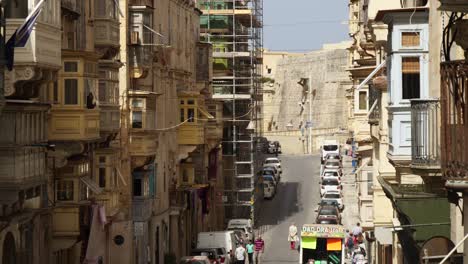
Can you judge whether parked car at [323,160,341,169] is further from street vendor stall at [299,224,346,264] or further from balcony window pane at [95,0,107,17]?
balcony window pane at [95,0,107,17]

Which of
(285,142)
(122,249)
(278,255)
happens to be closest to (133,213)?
(122,249)

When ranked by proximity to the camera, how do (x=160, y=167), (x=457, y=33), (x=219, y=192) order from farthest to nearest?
(x=219, y=192) → (x=160, y=167) → (x=457, y=33)

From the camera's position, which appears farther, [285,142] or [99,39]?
[285,142]

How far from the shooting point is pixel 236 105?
74.1 m

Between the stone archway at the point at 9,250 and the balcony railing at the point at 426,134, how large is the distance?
9.40 meters

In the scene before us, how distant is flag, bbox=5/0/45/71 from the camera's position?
22.7m

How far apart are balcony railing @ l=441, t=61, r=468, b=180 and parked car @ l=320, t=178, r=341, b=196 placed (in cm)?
6171

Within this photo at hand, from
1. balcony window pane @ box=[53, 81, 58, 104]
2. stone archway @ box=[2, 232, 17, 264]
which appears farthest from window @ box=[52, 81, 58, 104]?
stone archway @ box=[2, 232, 17, 264]

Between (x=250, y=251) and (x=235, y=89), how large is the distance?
786 inches

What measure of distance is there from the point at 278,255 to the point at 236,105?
1565 cm

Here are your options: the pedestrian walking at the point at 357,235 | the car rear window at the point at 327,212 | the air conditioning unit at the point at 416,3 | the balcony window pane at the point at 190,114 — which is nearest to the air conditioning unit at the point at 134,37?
the balcony window pane at the point at 190,114

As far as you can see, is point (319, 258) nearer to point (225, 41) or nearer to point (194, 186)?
→ point (194, 186)

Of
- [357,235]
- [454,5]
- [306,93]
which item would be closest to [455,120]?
[454,5]

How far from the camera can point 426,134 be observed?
70.0ft
